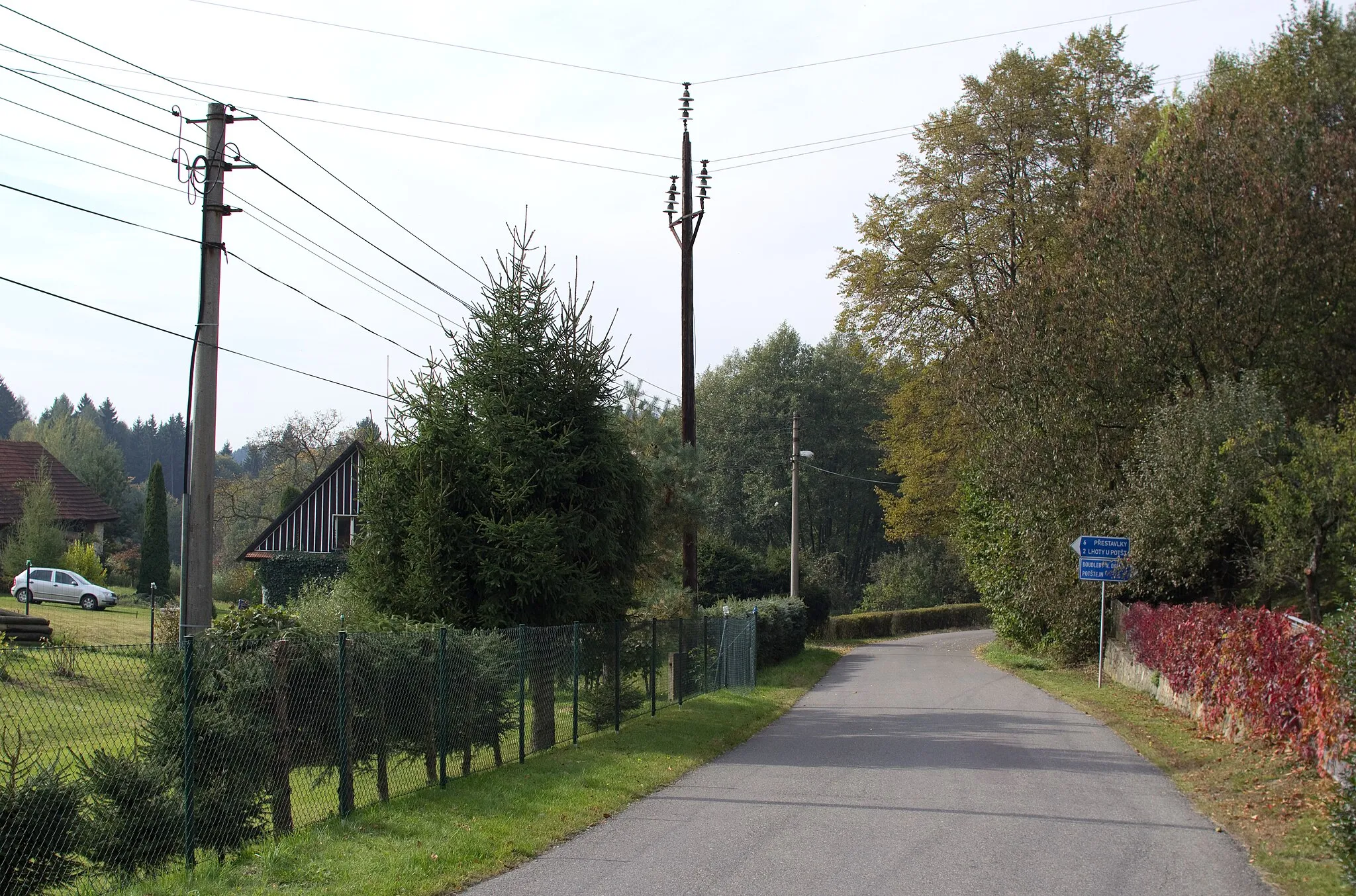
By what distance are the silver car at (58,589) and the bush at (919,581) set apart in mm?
37325

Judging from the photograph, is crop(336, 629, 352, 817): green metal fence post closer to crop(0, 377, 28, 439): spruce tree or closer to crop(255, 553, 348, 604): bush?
crop(255, 553, 348, 604): bush

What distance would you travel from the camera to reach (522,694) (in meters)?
12.3

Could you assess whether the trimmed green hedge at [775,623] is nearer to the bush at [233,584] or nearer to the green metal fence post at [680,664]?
the green metal fence post at [680,664]

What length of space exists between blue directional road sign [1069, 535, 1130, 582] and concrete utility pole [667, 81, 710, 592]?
8.05 metres

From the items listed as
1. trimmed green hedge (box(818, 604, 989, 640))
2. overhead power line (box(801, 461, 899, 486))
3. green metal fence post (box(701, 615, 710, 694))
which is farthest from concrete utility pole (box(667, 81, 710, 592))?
overhead power line (box(801, 461, 899, 486))

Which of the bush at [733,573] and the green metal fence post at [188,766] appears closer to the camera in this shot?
the green metal fence post at [188,766]

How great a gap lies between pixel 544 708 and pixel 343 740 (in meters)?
4.51

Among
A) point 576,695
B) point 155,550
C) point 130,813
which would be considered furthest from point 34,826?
point 155,550

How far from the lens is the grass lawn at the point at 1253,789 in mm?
8242

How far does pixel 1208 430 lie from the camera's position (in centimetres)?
2028

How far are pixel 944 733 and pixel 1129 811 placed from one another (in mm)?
6172

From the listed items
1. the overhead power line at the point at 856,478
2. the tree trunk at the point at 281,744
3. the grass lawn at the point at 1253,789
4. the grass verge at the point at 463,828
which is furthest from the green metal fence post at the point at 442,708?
the overhead power line at the point at 856,478

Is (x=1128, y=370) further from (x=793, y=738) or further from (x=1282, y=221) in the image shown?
(x=793, y=738)

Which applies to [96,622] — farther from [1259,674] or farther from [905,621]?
[905,621]
